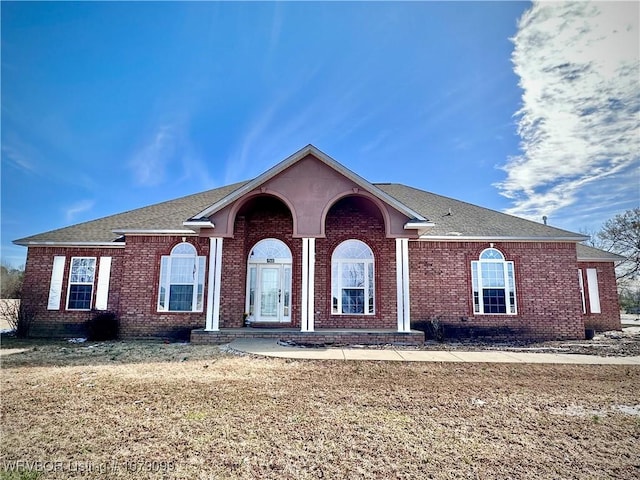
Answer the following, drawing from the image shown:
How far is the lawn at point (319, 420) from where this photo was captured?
354 cm

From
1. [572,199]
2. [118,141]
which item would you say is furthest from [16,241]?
[572,199]

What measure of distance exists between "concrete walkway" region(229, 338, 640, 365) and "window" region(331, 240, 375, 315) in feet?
10.6

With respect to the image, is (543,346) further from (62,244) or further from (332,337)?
(62,244)

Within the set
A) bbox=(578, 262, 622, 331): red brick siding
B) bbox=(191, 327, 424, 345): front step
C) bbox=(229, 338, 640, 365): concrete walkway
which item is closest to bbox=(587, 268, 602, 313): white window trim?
bbox=(578, 262, 622, 331): red brick siding

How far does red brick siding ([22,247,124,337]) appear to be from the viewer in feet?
43.8

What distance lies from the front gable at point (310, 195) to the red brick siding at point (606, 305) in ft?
35.4

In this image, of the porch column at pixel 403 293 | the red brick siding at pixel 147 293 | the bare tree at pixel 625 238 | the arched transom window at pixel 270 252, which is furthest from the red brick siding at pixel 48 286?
the bare tree at pixel 625 238

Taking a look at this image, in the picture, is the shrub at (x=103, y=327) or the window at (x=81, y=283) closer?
the shrub at (x=103, y=327)

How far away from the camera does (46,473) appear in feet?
11.1

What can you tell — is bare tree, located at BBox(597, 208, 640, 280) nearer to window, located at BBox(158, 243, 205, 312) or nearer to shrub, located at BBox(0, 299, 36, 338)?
window, located at BBox(158, 243, 205, 312)

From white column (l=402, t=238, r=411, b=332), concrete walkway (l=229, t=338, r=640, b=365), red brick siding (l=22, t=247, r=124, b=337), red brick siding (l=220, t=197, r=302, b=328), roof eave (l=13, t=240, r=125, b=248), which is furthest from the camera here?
roof eave (l=13, t=240, r=125, b=248)

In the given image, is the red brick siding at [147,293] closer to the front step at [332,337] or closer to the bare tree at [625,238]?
the front step at [332,337]

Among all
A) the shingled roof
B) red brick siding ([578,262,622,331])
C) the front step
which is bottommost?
the front step

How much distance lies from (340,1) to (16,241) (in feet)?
51.5
